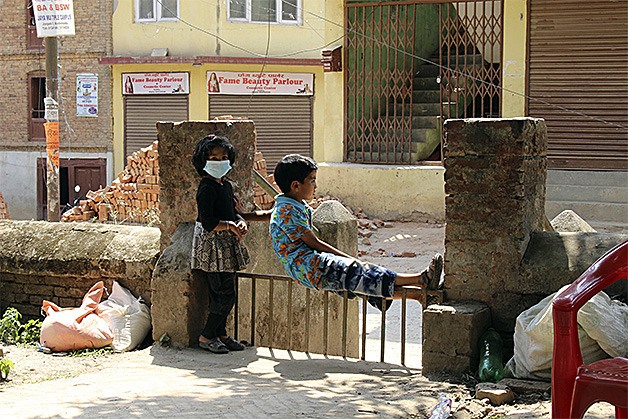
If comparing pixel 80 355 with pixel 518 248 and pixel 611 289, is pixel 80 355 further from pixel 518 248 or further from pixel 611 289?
pixel 611 289

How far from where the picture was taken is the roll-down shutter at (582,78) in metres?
14.5

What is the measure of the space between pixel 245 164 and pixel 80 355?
2.01 m

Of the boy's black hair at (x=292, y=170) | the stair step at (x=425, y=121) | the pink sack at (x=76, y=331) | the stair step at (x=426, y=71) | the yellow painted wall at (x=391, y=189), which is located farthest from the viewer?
the stair step at (x=426, y=71)

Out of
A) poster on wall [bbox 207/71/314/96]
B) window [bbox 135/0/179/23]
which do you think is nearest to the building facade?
window [bbox 135/0/179/23]

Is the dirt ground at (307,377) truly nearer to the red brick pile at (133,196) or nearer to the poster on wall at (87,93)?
the red brick pile at (133,196)

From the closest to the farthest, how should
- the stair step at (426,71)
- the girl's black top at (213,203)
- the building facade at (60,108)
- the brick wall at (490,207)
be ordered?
1. the brick wall at (490,207)
2. the girl's black top at (213,203)
3. the stair step at (426,71)
4. the building facade at (60,108)

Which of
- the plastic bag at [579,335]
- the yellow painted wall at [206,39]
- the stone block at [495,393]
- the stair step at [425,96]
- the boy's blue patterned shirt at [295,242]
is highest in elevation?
the yellow painted wall at [206,39]

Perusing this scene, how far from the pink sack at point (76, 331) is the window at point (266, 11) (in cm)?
1638

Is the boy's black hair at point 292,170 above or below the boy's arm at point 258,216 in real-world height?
above

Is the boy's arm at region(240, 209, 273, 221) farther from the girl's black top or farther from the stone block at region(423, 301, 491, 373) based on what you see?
the stone block at region(423, 301, 491, 373)

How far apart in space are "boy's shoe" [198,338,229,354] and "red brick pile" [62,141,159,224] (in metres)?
9.43

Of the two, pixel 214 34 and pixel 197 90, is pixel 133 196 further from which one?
pixel 214 34

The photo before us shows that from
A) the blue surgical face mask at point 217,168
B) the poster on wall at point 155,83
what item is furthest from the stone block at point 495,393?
the poster on wall at point 155,83

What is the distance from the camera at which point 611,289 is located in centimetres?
564
